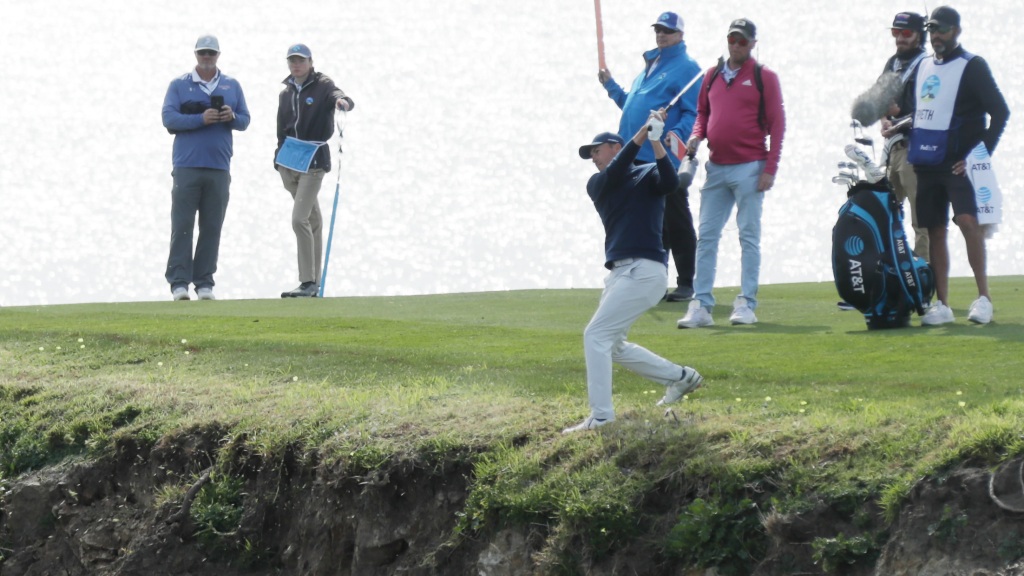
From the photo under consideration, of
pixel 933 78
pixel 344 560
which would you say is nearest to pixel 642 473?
pixel 344 560

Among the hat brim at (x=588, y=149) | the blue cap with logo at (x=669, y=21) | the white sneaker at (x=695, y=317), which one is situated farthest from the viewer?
the blue cap with logo at (x=669, y=21)

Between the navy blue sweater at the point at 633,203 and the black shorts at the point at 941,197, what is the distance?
13.1 feet

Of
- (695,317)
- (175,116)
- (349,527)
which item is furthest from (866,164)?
(175,116)

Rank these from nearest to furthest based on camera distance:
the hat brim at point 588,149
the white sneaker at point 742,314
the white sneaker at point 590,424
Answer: the white sneaker at point 590,424 < the hat brim at point 588,149 < the white sneaker at point 742,314

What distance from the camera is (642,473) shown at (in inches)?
318

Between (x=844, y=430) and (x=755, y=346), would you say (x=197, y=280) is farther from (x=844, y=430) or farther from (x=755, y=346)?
(x=844, y=430)

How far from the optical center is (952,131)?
11.8m

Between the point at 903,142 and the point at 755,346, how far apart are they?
110 inches

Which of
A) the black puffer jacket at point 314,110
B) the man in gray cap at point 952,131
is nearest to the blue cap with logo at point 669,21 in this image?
the man in gray cap at point 952,131

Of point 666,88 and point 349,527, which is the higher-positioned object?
point 666,88

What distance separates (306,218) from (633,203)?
9.01m

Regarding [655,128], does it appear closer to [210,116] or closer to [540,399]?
[540,399]

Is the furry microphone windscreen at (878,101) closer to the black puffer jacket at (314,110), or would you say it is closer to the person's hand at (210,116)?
the black puffer jacket at (314,110)

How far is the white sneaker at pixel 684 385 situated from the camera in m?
9.04
